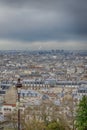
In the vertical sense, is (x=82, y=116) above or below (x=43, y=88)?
above

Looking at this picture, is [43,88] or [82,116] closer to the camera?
[82,116]

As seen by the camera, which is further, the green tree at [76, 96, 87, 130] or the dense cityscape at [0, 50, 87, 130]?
the dense cityscape at [0, 50, 87, 130]

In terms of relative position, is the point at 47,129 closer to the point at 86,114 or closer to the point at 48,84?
the point at 86,114

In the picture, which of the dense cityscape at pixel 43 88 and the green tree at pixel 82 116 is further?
the dense cityscape at pixel 43 88

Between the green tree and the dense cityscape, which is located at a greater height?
the green tree

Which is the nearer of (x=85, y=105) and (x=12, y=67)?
(x=85, y=105)

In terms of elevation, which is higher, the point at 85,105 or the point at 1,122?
the point at 85,105

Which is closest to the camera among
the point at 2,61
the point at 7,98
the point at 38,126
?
the point at 38,126

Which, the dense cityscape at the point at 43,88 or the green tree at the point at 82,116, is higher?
the green tree at the point at 82,116

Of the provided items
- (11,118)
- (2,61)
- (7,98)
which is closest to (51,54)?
(2,61)

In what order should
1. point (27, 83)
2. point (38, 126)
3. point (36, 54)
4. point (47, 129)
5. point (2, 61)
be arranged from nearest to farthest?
point (47, 129) → point (38, 126) → point (27, 83) → point (2, 61) → point (36, 54)
